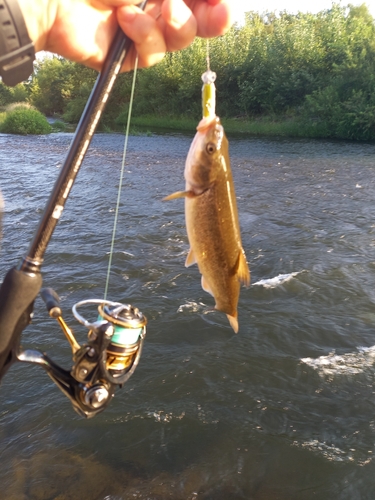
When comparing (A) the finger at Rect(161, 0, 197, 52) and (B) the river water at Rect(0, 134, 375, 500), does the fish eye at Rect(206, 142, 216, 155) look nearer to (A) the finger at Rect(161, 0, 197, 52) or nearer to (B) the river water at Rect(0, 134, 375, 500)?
(A) the finger at Rect(161, 0, 197, 52)

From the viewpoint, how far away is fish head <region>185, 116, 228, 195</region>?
6.76 ft

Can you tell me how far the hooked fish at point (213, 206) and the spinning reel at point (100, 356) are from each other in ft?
1.34

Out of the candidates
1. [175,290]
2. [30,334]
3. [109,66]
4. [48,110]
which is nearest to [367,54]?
[175,290]

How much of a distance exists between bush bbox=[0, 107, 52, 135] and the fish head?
25.3 metres

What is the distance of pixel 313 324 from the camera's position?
5.66 meters

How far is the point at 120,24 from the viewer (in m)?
1.78

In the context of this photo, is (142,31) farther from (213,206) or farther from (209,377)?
(209,377)

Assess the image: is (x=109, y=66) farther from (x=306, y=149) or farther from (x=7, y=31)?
(x=306, y=149)

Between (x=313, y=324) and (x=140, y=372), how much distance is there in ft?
6.65

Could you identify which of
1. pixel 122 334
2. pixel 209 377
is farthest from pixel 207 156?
pixel 209 377

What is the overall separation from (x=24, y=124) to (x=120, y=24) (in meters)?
25.9

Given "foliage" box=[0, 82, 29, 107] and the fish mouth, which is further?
"foliage" box=[0, 82, 29, 107]

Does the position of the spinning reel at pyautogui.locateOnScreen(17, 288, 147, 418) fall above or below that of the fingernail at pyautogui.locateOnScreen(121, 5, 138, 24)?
below

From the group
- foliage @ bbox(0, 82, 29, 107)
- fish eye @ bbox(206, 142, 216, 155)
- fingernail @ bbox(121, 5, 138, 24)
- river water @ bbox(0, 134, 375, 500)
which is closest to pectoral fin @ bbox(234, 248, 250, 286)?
fish eye @ bbox(206, 142, 216, 155)
